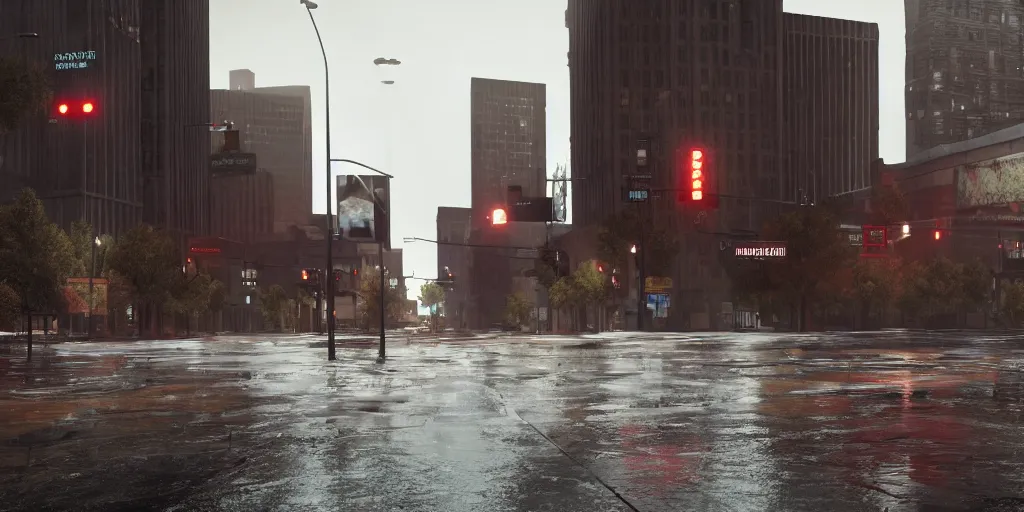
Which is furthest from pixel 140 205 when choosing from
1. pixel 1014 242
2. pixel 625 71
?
pixel 1014 242

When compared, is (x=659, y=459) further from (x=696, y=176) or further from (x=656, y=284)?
(x=656, y=284)

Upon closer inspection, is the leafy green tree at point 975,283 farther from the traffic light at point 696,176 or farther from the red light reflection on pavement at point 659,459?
the red light reflection on pavement at point 659,459

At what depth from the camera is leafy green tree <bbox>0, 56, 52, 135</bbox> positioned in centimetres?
2689

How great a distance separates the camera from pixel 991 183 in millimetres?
102062

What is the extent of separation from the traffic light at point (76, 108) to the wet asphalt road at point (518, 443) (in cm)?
672

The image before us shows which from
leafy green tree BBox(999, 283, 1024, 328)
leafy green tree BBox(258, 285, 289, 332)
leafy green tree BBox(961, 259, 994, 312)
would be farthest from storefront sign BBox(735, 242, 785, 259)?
leafy green tree BBox(258, 285, 289, 332)

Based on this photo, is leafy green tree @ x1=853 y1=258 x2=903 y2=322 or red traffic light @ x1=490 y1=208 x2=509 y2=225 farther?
leafy green tree @ x1=853 y1=258 x2=903 y2=322

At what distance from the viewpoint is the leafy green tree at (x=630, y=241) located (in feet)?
346

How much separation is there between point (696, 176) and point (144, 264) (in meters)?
64.4

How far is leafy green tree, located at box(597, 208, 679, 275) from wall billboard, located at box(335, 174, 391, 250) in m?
57.4

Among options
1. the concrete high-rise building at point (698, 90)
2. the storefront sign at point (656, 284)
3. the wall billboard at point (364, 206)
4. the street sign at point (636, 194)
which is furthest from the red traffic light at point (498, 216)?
the concrete high-rise building at point (698, 90)

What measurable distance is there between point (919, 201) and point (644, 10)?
1789 inches

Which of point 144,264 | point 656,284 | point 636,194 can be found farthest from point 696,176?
point 656,284

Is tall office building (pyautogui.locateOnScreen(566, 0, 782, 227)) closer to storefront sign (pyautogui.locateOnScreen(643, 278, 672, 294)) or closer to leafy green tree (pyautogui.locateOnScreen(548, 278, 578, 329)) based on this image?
leafy green tree (pyautogui.locateOnScreen(548, 278, 578, 329))
